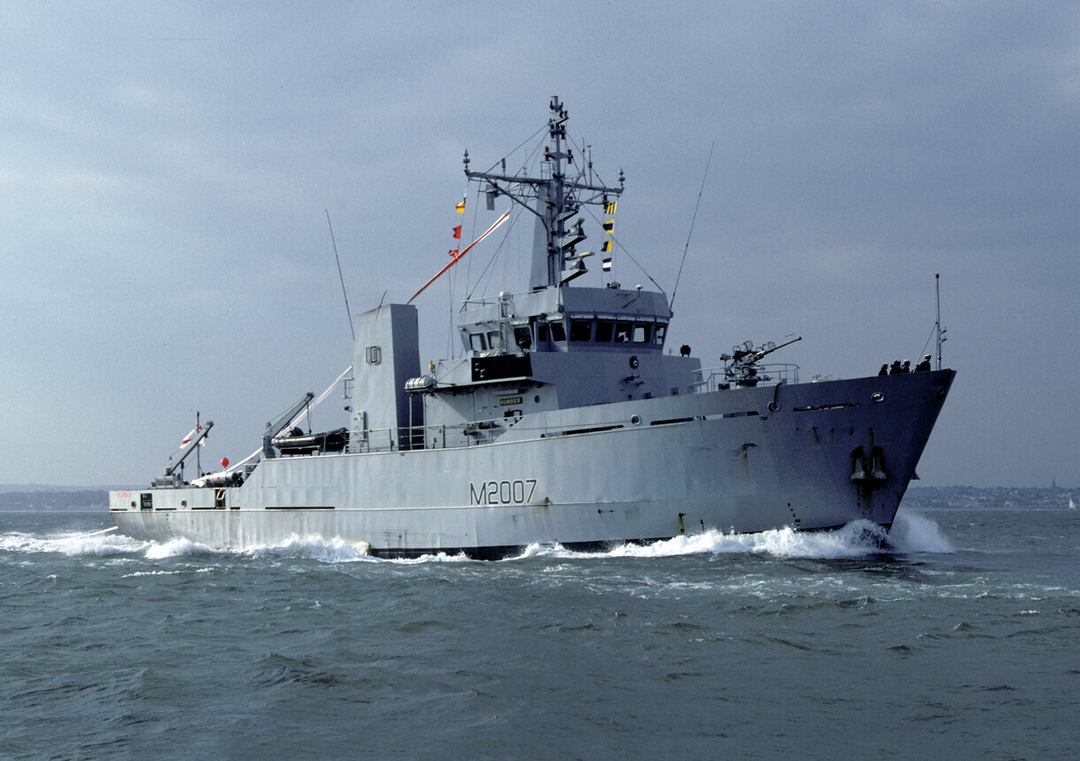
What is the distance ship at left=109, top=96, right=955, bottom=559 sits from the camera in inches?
720

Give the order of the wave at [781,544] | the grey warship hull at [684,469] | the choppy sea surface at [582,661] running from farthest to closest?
the wave at [781,544], the grey warship hull at [684,469], the choppy sea surface at [582,661]

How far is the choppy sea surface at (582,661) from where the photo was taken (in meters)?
8.10

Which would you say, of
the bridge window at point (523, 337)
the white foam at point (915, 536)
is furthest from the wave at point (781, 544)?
the bridge window at point (523, 337)

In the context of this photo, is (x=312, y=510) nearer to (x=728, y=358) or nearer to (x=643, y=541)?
(x=643, y=541)

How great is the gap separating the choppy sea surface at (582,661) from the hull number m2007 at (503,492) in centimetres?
178

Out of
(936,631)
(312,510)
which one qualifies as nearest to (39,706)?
(936,631)

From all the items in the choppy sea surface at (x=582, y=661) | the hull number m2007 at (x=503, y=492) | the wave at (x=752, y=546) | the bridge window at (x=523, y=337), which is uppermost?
the bridge window at (x=523, y=337)

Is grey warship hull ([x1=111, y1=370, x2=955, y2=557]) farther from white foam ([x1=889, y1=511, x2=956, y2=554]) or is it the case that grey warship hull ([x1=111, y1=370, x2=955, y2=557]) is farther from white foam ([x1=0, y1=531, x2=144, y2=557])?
white foam ([x1=0, y1=531, x2=144, y2=557])

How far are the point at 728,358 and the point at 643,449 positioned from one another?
2.54 m

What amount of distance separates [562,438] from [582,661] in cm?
940

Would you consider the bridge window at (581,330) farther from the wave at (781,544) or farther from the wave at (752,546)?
the wave at (781,544)

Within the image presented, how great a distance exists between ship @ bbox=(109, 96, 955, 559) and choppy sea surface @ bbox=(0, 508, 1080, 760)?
3.33 feet

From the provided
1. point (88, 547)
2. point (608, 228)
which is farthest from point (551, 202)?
point (88, 547)

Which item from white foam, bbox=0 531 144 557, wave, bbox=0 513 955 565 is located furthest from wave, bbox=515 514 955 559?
white foam, bbox=0 531 144 557
